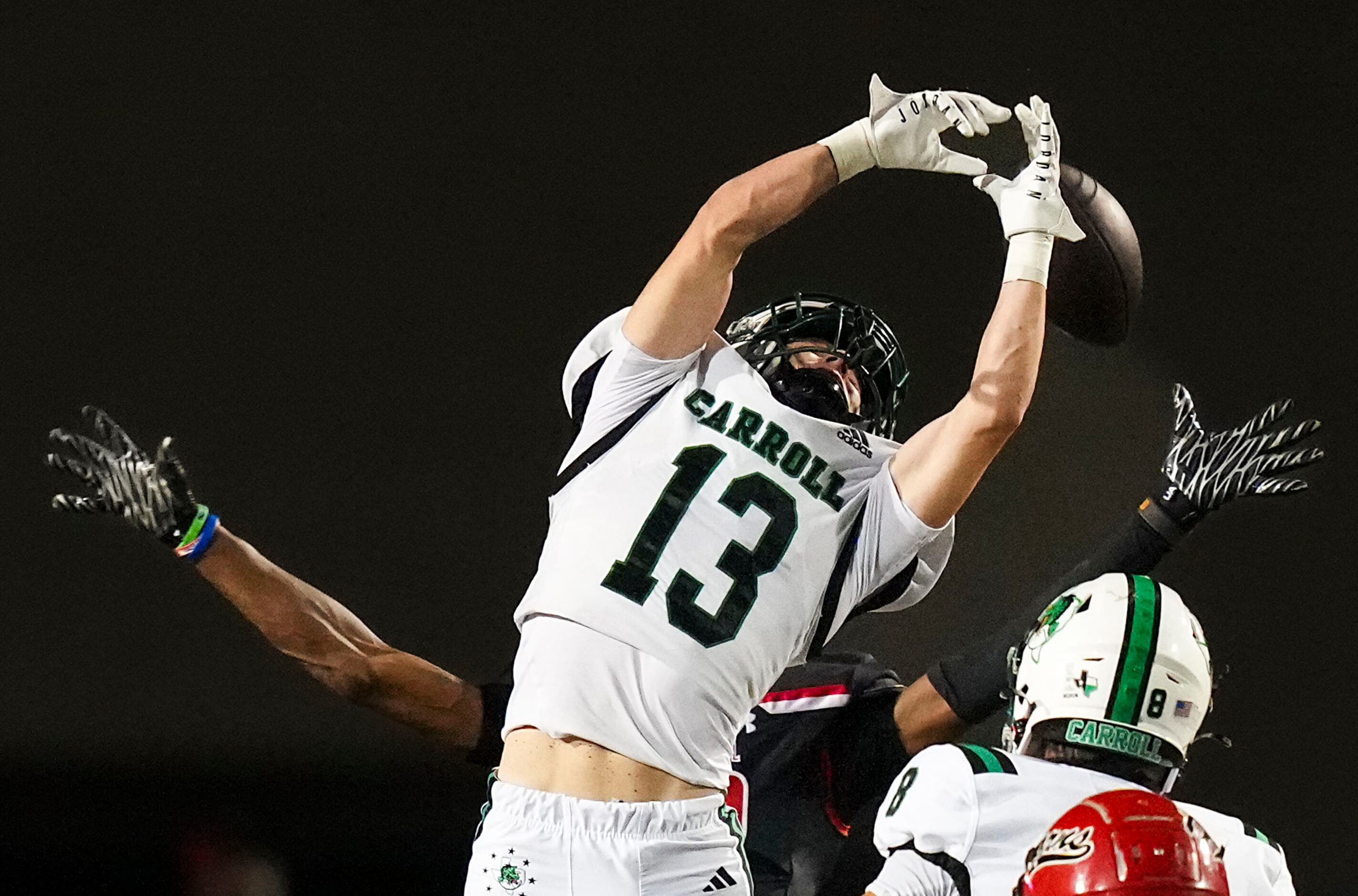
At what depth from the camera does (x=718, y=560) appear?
2.25 metres

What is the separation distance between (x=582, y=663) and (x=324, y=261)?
1.74 m

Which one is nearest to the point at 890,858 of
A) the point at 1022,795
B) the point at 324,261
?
the point at 1022,795

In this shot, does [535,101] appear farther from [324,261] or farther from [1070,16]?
[1070,16]

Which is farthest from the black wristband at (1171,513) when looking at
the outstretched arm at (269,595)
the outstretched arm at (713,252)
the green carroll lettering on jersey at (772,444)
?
the outstretched arm at (269,595)

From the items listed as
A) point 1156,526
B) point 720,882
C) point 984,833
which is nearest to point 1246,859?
point 984,833

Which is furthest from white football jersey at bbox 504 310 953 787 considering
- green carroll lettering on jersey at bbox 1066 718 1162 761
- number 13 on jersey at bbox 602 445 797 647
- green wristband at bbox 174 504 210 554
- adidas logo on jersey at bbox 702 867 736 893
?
green wristband at bbox 174 504 210 554

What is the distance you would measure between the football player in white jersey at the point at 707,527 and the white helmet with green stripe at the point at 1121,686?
410mm

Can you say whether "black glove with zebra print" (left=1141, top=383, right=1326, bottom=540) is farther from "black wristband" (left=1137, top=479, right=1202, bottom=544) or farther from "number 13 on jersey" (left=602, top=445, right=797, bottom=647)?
"number 13 on jersey" (left=602, top=445, right=797, bottom=647)

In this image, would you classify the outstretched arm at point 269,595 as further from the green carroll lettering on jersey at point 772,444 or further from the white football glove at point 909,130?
the white football glove at point 909,130

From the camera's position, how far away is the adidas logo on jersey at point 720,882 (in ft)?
7.01

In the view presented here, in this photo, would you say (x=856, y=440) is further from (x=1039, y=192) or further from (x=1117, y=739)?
(x=1117, y=739)

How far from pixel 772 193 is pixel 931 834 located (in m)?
1.04

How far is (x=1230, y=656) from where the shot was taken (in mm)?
3336

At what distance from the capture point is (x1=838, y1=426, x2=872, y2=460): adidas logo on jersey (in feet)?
7.97
